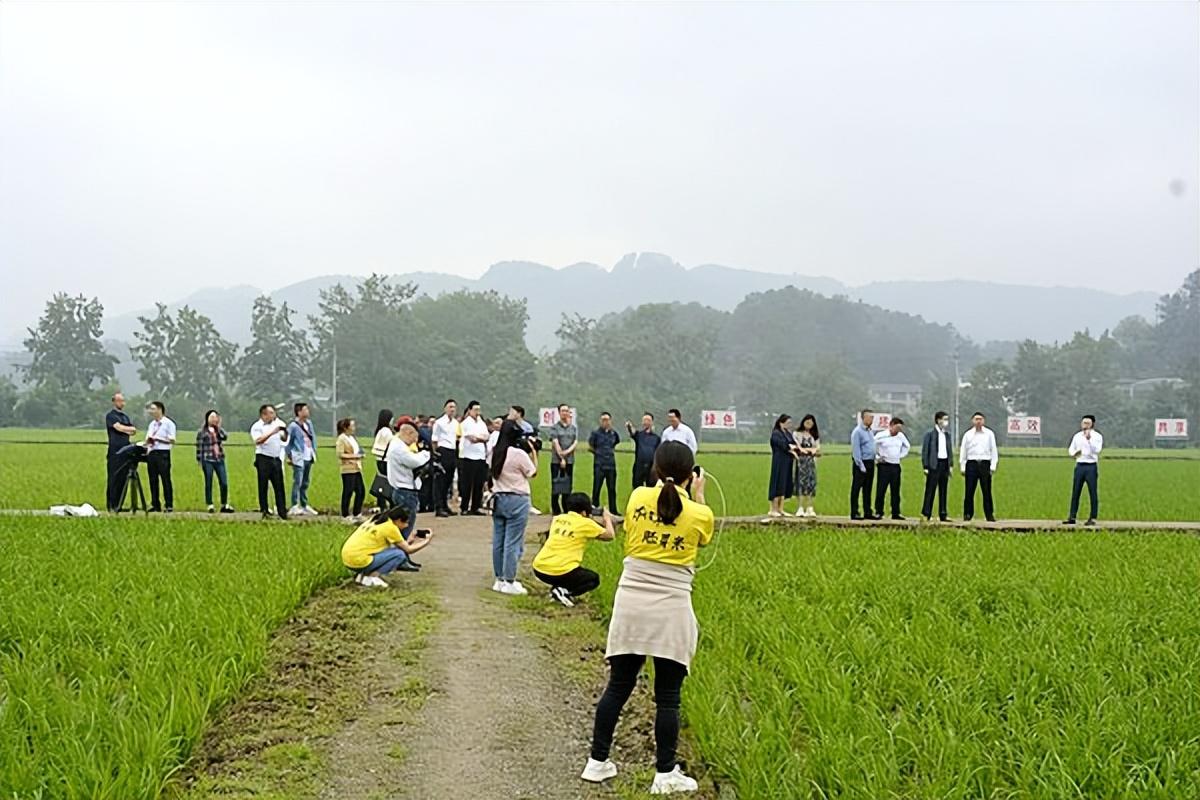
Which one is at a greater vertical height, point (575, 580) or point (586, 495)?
point (586, 495)

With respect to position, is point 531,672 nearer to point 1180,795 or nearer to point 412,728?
point 412,728

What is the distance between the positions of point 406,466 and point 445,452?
4.83 meters

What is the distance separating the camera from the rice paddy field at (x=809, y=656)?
4.72 m

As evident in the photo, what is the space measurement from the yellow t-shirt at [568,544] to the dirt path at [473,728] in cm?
57

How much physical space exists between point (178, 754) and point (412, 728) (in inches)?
49.8

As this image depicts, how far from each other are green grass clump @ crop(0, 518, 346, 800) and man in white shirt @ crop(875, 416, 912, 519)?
23.7 ft

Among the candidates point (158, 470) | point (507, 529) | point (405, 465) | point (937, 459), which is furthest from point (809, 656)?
point (158, 470)

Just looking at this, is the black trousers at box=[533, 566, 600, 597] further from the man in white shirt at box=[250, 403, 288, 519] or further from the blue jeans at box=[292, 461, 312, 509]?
the blue jeans at box=[292, 461, 312, 509]

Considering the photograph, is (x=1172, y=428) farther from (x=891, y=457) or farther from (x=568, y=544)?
(x=568, y=544)

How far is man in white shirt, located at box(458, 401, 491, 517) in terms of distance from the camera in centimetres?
1512

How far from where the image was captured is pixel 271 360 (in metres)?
70.0

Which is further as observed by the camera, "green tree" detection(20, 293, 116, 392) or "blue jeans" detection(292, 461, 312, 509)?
"green tree" detection(20, 293, 116, 392)

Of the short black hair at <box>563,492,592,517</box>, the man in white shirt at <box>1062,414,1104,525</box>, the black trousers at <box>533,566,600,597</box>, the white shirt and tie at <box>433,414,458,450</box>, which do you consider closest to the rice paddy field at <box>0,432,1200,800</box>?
the black trousers at <box>533,566,600,597</box>

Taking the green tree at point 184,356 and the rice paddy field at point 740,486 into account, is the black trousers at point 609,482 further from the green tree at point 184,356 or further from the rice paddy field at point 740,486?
the green tree at point 184,356
